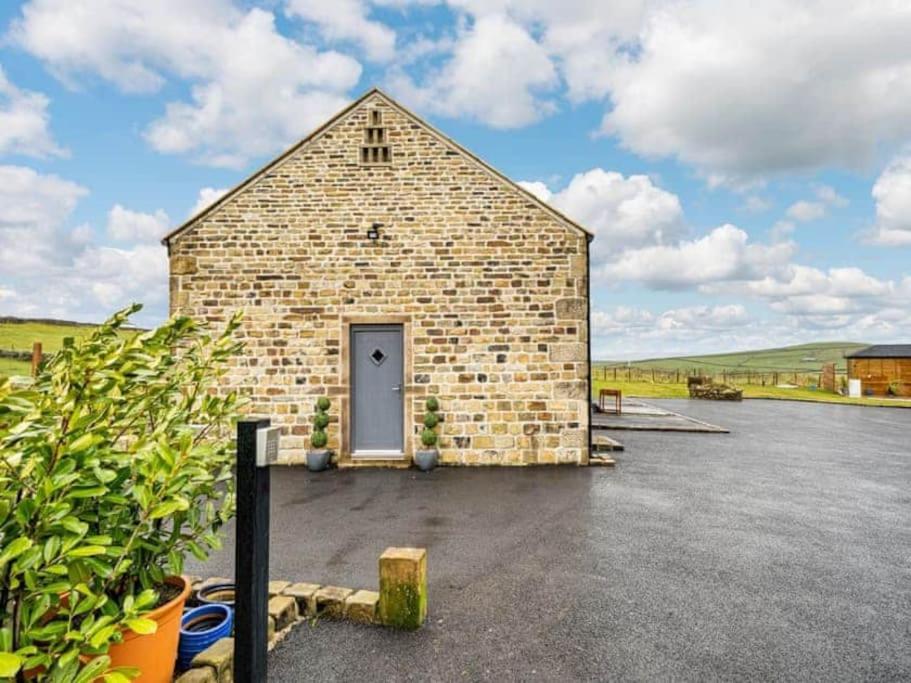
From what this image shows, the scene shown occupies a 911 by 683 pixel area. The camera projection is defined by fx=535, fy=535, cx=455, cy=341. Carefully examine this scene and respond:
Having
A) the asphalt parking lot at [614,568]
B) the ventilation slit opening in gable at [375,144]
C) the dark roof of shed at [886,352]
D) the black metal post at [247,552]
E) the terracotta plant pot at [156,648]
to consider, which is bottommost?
the asphalt parking lot at [614,568]

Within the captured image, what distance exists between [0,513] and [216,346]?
124cm

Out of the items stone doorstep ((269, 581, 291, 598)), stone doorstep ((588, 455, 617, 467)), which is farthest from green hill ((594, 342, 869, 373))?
stone doorstep ((269, 581, 291, 598))

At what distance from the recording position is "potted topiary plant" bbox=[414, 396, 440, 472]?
9531mm

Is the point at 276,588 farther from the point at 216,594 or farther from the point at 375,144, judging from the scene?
the point at 375,144

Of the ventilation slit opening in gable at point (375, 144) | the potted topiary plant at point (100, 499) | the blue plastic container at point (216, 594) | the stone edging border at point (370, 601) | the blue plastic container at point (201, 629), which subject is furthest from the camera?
the ventilation slit opening in gable at point (375, 144)

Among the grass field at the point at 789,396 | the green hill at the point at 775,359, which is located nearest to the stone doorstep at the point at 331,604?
the grass field at the point at 789,396

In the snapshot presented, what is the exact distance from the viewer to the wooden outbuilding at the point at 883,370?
99.7 ft

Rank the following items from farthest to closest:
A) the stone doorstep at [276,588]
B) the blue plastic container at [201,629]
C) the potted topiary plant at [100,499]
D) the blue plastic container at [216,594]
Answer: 1. the stone doorstep at [276,588]
2. the blue plastic container at [216,594]
3. the blue plastic container at [201,629]
4. the potted topiary plant at [100,499]

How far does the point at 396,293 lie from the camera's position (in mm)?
10164

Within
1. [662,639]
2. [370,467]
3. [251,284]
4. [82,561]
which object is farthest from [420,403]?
[82,561]

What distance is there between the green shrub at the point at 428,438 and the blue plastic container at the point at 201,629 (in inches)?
247

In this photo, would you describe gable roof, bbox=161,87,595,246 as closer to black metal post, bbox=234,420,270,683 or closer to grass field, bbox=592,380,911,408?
black metal post, bbox=234,420,270,683

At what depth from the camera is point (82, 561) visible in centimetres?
214

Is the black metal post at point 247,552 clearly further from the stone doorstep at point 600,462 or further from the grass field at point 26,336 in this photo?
the grass field at point 26,336
